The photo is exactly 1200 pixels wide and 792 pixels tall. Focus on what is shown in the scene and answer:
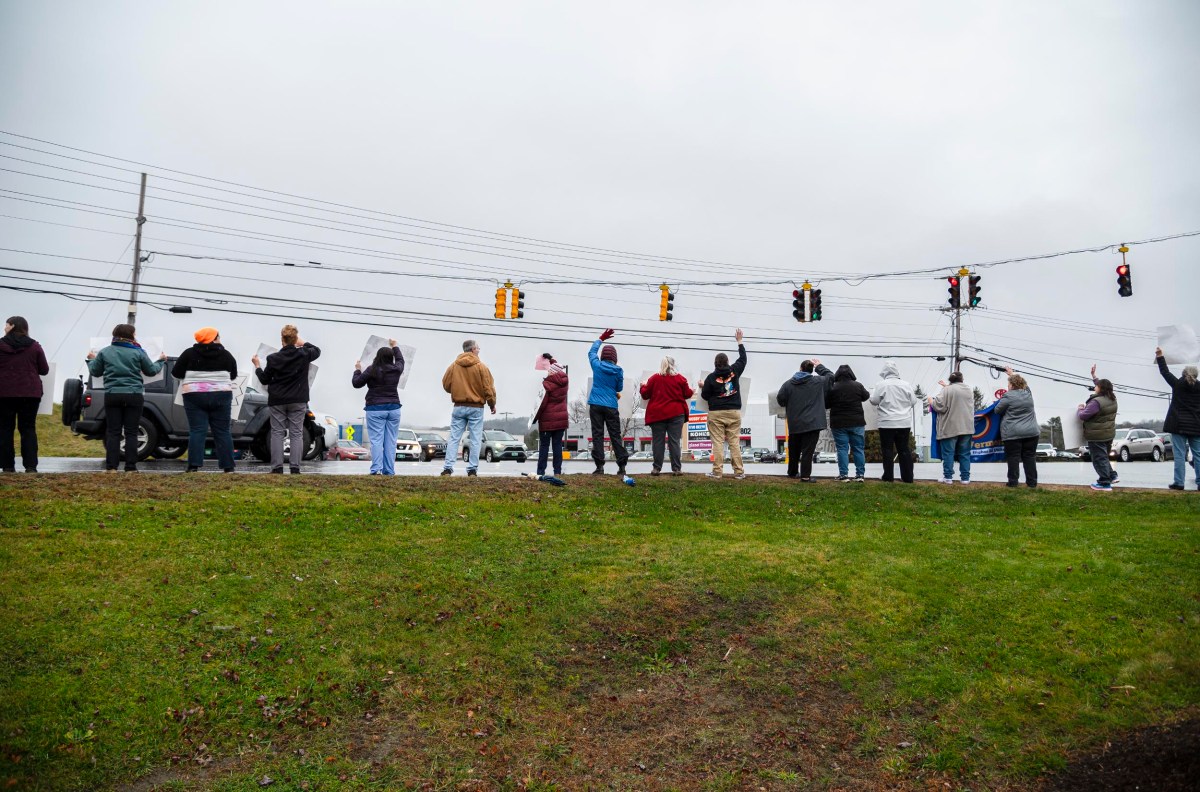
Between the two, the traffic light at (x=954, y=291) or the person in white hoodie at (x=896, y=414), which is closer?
the person in white hoodie at (x=896, y=414)

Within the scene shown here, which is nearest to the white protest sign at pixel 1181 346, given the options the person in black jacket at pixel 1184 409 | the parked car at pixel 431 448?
the person in black jacket at pixel 1184 409

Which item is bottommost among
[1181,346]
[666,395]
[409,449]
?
[409,449]

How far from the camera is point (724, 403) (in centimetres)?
1341

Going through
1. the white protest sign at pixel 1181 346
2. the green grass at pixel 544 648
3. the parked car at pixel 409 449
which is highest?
the white protest sign at pixel 1181 346

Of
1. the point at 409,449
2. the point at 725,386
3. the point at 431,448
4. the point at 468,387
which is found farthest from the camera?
the point at 431,448

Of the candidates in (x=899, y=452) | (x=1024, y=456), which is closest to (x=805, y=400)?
(x=899, y=452)

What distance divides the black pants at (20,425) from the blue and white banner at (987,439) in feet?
55.9

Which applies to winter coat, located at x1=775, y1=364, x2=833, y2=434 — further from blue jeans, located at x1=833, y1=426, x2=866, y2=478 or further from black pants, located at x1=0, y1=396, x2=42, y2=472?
black pants, located at x1=0, y1=396, x2=42, y2=472

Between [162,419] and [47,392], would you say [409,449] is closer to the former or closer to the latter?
[162,419]

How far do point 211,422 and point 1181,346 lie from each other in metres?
15.0

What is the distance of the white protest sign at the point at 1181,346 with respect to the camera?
43.4ft

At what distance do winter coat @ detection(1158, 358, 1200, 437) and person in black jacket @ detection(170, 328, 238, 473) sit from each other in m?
14.2

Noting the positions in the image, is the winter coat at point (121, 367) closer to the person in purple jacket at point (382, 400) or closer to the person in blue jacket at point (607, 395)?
the person in purple jacket at point (382, 400)

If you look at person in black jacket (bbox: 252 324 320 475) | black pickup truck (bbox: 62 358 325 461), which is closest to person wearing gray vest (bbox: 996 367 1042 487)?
person in black jacket (bbox: 252 324 320 475)
